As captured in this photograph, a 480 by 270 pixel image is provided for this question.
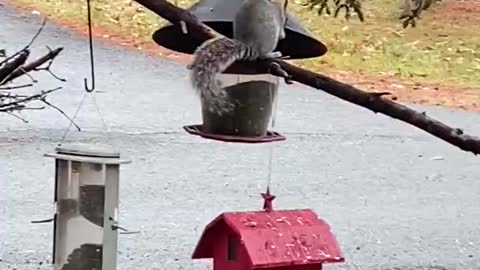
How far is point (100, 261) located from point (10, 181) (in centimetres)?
422

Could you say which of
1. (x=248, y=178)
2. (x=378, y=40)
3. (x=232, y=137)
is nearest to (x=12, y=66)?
(x=232, y=137)

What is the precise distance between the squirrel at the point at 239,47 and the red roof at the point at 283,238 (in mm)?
232

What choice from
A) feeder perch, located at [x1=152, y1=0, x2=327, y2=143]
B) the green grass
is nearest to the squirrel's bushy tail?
feeder perch, located at [x1=152, y1=0, x2=327, y2=143]

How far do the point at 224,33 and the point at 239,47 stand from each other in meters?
0.26

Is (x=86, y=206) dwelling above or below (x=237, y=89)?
below

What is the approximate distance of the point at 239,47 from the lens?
1.98m

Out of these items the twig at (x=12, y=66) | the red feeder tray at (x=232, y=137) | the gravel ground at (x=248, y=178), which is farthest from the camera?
the gravel ground at (x=248, y=178)

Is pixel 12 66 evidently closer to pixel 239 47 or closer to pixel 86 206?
pixel 86 206

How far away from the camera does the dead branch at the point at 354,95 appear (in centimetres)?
184

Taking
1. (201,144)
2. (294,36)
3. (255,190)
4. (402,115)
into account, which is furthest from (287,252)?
(201,144)

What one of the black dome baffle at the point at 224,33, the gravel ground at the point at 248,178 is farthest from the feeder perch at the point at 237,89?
the gravel ground at the point at 248,178

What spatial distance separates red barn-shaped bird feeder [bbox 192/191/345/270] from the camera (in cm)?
183

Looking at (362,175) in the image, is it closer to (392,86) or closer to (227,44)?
(392,86)

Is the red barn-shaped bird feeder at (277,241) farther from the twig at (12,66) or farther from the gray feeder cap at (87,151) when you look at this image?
the twig at (12,66)
